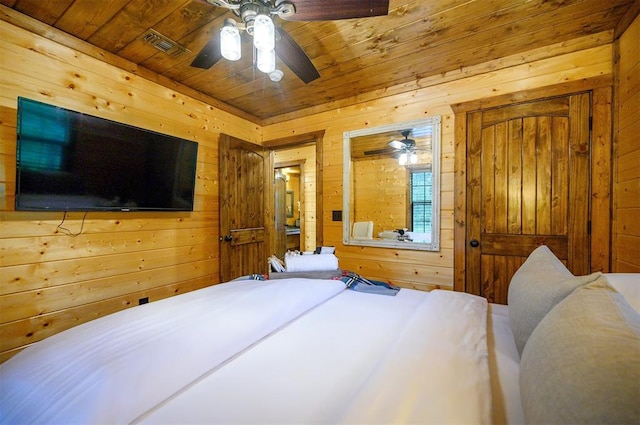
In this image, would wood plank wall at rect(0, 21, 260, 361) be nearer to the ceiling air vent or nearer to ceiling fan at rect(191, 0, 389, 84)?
the ceiling air vent

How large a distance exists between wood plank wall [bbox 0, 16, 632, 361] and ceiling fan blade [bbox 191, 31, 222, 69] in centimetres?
101

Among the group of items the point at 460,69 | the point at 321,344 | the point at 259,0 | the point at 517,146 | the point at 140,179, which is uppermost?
the point at 460,69

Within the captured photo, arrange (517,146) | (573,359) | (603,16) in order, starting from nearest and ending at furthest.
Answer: (573,359), (603,16), (517,146)

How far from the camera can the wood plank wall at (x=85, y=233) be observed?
1767mm

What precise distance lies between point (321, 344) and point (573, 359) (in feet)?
2.36

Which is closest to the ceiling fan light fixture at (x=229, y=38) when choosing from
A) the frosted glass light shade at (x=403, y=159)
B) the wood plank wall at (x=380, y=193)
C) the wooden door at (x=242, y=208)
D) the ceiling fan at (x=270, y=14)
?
the ceiling fan at (x=270, y=14)

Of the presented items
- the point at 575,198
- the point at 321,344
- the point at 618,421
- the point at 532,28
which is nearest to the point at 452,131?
the point at 532,28

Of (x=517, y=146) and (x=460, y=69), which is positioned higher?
(x=460, y=69)

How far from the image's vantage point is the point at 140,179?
227 centimetres

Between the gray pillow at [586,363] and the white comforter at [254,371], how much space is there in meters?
0.15

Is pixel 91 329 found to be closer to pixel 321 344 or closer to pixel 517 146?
pixel 321 344

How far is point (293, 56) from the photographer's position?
1.76 meters

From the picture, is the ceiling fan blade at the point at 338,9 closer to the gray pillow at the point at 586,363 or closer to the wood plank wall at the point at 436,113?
the gray pillow at the point at 586,363

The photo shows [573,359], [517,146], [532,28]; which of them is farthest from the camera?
[517,146]
